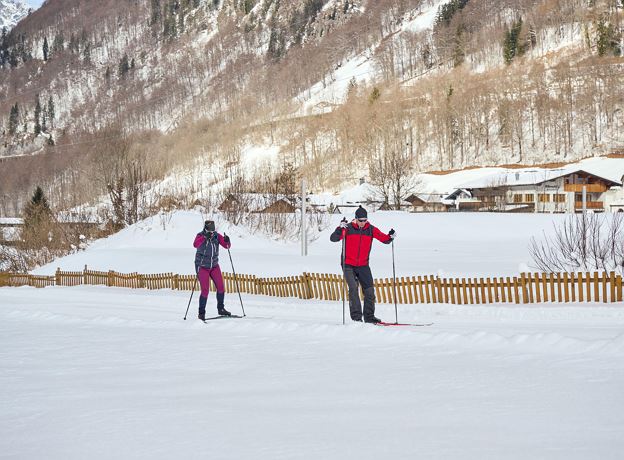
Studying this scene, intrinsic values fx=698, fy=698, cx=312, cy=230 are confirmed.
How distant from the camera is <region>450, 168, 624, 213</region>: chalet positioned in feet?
225

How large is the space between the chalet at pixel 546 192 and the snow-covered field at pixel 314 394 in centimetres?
6047

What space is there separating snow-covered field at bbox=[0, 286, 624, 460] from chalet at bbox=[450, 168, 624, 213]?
198 feet

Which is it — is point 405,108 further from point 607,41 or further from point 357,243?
point 357,243

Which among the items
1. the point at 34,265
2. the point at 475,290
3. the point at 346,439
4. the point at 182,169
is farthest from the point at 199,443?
the point at 182,169

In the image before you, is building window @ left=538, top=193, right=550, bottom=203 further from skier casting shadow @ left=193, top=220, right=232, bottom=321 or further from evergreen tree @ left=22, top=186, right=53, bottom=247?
skier casting shadow @ left=193, top=220, right=232, bottom=321

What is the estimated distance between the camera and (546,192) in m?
70.3

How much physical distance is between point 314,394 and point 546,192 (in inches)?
2681

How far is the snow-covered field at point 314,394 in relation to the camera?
16.5 ft

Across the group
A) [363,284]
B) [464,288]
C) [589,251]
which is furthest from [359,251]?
[589,251]

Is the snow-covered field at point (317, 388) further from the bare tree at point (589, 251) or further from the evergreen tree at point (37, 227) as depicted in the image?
the evergreen tree at point (37, 227)

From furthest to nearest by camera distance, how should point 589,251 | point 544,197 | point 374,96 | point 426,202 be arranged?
point 374,96 → point 426,202 → point 544,197 → point 589,251

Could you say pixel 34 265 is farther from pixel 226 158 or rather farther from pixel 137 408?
pixel 226 158

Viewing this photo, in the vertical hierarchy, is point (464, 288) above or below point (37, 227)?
below

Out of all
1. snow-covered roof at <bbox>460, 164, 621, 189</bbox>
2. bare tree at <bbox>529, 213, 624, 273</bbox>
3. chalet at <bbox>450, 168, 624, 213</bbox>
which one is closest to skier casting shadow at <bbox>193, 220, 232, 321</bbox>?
bare tree at <bbox>529, 213, 624, 273</bbox>
